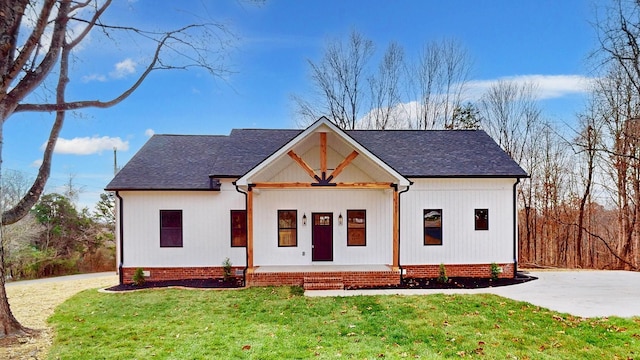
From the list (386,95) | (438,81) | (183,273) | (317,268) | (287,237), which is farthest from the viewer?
(386,95)

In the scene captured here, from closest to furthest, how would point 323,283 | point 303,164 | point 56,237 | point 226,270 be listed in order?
point 303,164
point 323,283
point 226,270
point 56,237

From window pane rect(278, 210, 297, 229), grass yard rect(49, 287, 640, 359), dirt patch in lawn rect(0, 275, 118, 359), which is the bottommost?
dirt patch in lawn rect(0, 275, 118, 359)

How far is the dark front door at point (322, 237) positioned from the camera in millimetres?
11938

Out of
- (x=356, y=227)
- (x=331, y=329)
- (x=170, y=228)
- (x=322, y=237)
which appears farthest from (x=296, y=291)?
(x=170, y=228)

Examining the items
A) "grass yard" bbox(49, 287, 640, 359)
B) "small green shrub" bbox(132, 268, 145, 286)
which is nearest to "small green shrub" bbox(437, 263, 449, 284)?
"grass yard" bbox(49, 287, 640, 359)

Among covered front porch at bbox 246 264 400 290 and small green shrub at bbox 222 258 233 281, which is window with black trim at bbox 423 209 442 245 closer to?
covered front porch at bbox 246 264 400 290

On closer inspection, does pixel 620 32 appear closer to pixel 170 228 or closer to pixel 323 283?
pixel 323 283

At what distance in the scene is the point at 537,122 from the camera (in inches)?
782

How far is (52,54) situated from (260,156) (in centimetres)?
684

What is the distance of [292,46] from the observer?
17.8m

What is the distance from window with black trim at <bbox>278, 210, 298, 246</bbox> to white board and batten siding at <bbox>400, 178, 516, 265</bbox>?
3.70 m

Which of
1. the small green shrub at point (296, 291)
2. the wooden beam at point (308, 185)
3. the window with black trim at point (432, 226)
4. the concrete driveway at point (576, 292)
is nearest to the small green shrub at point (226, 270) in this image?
the small green shrub at point (296, 291)

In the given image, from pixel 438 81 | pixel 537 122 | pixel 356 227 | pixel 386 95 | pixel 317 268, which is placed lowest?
pixel 317 268

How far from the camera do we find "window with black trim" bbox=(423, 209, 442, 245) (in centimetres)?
1174
